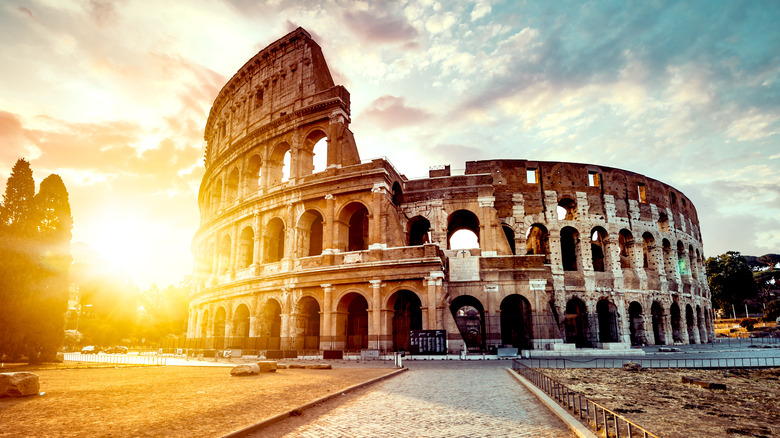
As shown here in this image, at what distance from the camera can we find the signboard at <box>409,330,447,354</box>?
2115cm

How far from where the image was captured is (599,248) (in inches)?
1398

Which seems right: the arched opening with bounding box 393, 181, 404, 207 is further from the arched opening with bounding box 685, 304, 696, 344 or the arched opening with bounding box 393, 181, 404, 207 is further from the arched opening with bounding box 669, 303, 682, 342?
the arched opening with bounding box 685, 304, 696, 344

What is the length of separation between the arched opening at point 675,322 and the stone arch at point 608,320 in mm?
5669

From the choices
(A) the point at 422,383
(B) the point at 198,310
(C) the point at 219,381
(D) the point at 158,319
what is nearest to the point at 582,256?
(A) the point at 422,383

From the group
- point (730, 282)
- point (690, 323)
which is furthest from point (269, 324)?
point (730, 282)

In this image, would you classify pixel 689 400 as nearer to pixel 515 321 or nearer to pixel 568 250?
pixel 515 321

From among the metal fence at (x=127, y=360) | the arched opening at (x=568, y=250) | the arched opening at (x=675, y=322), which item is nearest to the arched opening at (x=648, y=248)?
the arched opening at (x=675, y=322)

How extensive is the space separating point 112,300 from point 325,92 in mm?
40065

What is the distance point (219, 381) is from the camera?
476 inches

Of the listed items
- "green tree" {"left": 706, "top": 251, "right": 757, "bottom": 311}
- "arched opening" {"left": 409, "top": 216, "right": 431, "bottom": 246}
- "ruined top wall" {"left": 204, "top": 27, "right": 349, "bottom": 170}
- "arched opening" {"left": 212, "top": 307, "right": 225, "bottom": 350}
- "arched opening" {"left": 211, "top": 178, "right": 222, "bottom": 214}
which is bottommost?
"arched opening" {"left": 212, "top": 307, "right": 225, "bottom": 350}

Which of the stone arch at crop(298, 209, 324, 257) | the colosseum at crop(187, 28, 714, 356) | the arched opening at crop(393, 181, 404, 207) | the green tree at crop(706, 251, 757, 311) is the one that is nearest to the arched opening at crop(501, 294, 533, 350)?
the colosseum at crop(187, 28, 714, 356)

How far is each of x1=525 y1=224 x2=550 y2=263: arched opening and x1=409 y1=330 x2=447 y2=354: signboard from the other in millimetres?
13420

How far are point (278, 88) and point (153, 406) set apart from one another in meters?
27.0

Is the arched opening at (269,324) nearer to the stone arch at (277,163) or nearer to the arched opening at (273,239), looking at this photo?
the arched opening at (273,239)
